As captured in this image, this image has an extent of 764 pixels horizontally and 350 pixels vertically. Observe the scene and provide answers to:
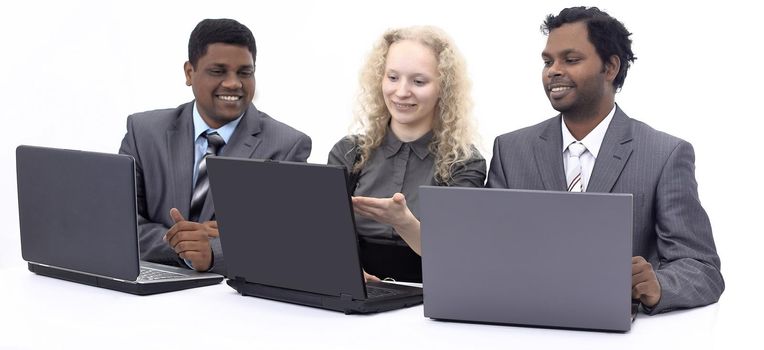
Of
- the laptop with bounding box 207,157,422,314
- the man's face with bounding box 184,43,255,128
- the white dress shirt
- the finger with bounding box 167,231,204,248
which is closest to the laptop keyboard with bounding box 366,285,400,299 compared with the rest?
the laptop with bounding box 207,157,422,314

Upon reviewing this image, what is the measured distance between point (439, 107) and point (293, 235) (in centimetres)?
100

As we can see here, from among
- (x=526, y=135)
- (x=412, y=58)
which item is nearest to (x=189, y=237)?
(x=412, y=58)

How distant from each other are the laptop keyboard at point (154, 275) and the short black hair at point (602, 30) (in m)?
1.29

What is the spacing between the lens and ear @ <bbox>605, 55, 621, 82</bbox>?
292 cm

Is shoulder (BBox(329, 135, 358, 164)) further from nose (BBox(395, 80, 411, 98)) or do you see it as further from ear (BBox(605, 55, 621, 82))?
ear (BBox(605, 55, 621, 82))

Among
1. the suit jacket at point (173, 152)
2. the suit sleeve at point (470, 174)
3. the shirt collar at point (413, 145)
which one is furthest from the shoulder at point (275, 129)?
the suit sleeve at point (470, 174)

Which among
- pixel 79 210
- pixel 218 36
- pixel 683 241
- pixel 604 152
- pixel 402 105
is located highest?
pixel 218 36

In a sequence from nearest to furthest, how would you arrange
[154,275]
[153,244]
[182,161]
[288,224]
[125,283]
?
[288,224], [125,283], [154,275], [153,244], [182,161]

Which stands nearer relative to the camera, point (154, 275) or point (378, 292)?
point (378, 292)

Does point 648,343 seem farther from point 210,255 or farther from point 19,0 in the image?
point 19,0

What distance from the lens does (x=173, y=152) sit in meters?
3.39

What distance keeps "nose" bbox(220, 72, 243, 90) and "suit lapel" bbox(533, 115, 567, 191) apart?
1022mm

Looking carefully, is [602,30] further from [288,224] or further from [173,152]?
[173,152]

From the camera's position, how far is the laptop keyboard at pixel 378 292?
8.12 feet
